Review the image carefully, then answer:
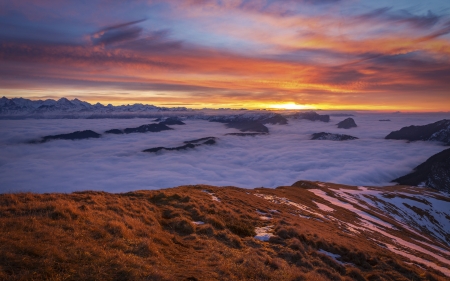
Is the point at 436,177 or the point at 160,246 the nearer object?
the point at 160,246

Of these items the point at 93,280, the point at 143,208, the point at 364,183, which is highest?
the point at 93,280

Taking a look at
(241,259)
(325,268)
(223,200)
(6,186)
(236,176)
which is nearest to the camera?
(241,259)

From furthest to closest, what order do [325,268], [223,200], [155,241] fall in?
[223,200] < [325,268] < [155,241]

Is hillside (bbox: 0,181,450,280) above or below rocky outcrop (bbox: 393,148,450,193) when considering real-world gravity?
above

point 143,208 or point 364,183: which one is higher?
point 143,208

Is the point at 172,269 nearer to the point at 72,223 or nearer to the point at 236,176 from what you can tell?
the point at 72,223

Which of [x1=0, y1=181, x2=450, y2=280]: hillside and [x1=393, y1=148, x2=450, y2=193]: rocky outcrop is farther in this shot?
[x1=393, y1=148, x2=450, y2=193]: rocky outcrop

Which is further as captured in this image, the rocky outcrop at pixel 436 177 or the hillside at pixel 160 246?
the rocky outcrop at pixel 436 177

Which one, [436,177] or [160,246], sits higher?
[160,246]

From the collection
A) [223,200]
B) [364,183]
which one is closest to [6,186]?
[223,200]

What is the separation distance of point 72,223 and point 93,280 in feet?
16.4

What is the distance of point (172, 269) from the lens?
9.54m

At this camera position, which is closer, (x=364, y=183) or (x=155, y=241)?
(x=155, y=241)

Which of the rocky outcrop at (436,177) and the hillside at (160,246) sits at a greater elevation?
the hillside at (160,246)
